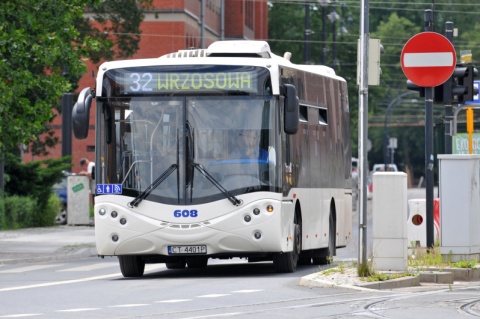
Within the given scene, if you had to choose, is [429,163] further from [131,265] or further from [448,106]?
[131,265]

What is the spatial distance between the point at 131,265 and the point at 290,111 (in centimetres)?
313

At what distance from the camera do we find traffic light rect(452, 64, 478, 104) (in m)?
23.0

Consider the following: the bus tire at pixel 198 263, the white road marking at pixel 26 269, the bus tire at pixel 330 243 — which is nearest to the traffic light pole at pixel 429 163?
the bus tire at pixel 330 243

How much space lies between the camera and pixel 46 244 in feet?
108

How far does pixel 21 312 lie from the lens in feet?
49.9

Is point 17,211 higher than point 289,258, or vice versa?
point 17,211

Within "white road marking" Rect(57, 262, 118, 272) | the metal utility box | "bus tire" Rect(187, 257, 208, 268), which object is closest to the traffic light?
the metal utility box

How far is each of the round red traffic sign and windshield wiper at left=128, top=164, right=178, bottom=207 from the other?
3317 mm

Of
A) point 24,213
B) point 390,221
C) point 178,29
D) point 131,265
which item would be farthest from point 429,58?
point 178,29

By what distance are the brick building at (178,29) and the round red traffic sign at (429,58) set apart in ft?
138

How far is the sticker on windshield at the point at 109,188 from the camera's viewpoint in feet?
68.8

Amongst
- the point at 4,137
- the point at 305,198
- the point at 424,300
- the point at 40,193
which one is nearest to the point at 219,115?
the point at 305,198

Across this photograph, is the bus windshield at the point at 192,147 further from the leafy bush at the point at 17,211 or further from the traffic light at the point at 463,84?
the leafy bush at the point at 17,211

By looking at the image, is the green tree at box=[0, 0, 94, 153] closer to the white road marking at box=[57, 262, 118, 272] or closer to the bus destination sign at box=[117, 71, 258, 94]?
the white road marking at box=[57, 262, 118, 272]
